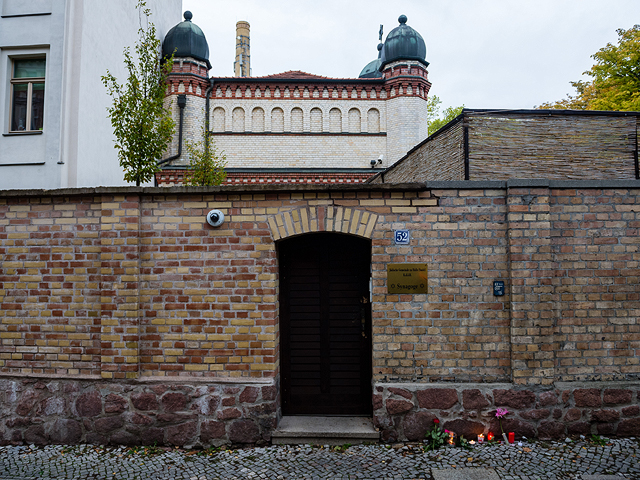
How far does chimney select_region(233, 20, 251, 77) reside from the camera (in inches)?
1522

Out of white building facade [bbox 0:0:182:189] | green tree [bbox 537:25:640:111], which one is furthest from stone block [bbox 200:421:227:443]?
green tree [bbox 537:25:640:111]

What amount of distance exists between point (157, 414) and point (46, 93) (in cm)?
829

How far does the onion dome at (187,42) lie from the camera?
1580 cm

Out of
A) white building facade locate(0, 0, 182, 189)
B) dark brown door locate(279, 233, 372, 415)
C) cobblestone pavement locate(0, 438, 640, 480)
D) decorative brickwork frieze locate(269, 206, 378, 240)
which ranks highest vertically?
white building facade locate(0, 0, 182, 189)

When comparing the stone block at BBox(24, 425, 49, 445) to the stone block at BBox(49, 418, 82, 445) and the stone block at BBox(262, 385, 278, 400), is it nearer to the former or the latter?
the stone block at BBox(49, 418, 82, 445)

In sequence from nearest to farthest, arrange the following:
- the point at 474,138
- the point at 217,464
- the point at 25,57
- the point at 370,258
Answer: the point at 217,464 → the point at 370,258 → the point at 474,138 → the point at 25,57

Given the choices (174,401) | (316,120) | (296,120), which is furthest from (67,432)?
(316,120)

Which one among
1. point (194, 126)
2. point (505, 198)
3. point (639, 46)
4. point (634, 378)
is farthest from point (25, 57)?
point (639, 46)

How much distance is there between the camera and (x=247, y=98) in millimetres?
16375

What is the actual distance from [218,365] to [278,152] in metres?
12.4

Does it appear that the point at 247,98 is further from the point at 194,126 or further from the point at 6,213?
the point at 6,213

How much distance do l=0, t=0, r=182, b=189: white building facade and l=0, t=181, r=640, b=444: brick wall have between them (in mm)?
5379

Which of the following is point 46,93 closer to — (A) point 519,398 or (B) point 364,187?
(B) point 364,187

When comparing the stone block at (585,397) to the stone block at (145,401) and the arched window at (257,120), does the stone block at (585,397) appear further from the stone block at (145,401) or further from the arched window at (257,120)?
the arched window at (257,120)
